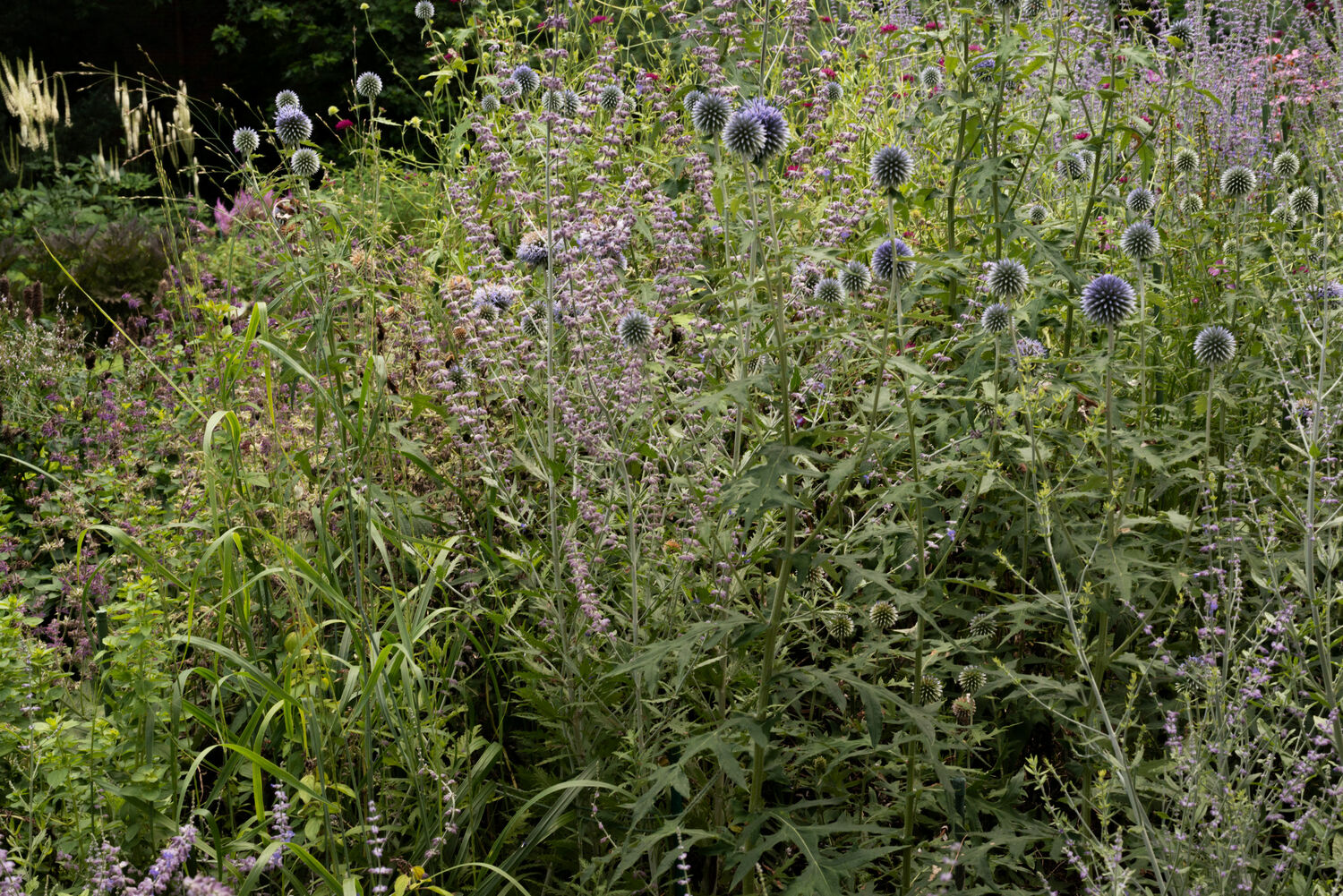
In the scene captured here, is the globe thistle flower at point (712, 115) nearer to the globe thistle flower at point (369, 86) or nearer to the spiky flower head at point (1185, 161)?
the globe thistle flower at point (369, 86)

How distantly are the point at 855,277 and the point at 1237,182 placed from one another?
1537mm

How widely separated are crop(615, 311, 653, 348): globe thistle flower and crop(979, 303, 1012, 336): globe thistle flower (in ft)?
2.93

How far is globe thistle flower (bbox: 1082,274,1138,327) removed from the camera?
287 cm

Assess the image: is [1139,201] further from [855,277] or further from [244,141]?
[244,141]

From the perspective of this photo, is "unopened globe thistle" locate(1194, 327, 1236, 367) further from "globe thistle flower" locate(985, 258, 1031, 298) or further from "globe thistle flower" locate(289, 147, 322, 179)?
"globe thistle flower" locate(289, 147, 322, 179)

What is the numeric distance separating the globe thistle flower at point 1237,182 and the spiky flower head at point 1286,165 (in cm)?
43

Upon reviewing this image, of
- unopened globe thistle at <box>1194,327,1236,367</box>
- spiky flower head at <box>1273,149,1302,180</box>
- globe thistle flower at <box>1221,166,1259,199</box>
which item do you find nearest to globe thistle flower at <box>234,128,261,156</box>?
unopened globe thistle at <box>1194,327,1236,367</box>

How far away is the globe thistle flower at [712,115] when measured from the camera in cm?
276

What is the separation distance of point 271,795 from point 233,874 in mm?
466

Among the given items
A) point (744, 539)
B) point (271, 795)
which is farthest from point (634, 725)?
point (271, 795)

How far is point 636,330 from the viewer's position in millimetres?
2799

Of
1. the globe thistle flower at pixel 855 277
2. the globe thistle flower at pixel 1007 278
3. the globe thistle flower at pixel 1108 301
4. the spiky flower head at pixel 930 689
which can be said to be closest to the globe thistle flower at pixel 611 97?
the globe thistle flower at pixel 855 277

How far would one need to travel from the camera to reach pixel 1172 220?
4219 millimetres

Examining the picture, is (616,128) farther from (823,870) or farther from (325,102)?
(325,102)
